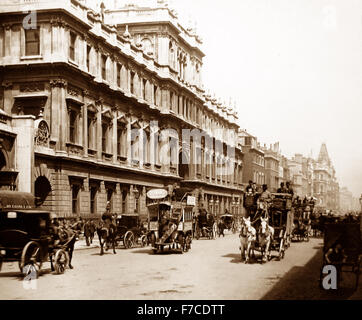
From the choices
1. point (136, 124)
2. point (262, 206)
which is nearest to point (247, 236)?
point (262, 206)

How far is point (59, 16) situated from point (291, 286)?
22.3m

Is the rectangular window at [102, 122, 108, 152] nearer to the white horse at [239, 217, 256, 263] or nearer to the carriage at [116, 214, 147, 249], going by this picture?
the carriage at [116, 214, 147, 249]

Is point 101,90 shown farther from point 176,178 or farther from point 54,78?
point 176,178

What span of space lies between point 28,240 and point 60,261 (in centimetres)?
133

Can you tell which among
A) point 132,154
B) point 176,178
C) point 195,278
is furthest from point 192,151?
point 195,278

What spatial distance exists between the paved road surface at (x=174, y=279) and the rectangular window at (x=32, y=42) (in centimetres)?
1426

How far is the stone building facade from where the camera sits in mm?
28891

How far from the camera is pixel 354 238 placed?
42.9 ft

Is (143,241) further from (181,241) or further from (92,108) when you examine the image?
(92,108)

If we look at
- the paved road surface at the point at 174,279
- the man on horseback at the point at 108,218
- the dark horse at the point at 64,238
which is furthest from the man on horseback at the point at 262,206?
the dark horse at the point at 64,238

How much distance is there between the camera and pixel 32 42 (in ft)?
98.4

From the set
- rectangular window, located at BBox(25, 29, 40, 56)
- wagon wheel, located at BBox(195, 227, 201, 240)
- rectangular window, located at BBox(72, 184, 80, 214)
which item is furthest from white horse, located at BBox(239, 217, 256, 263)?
rectangular window, located at BBox(25, 29, 40, 56)

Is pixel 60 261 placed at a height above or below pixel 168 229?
below

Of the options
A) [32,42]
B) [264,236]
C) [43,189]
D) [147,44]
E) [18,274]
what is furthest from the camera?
[147,44]
